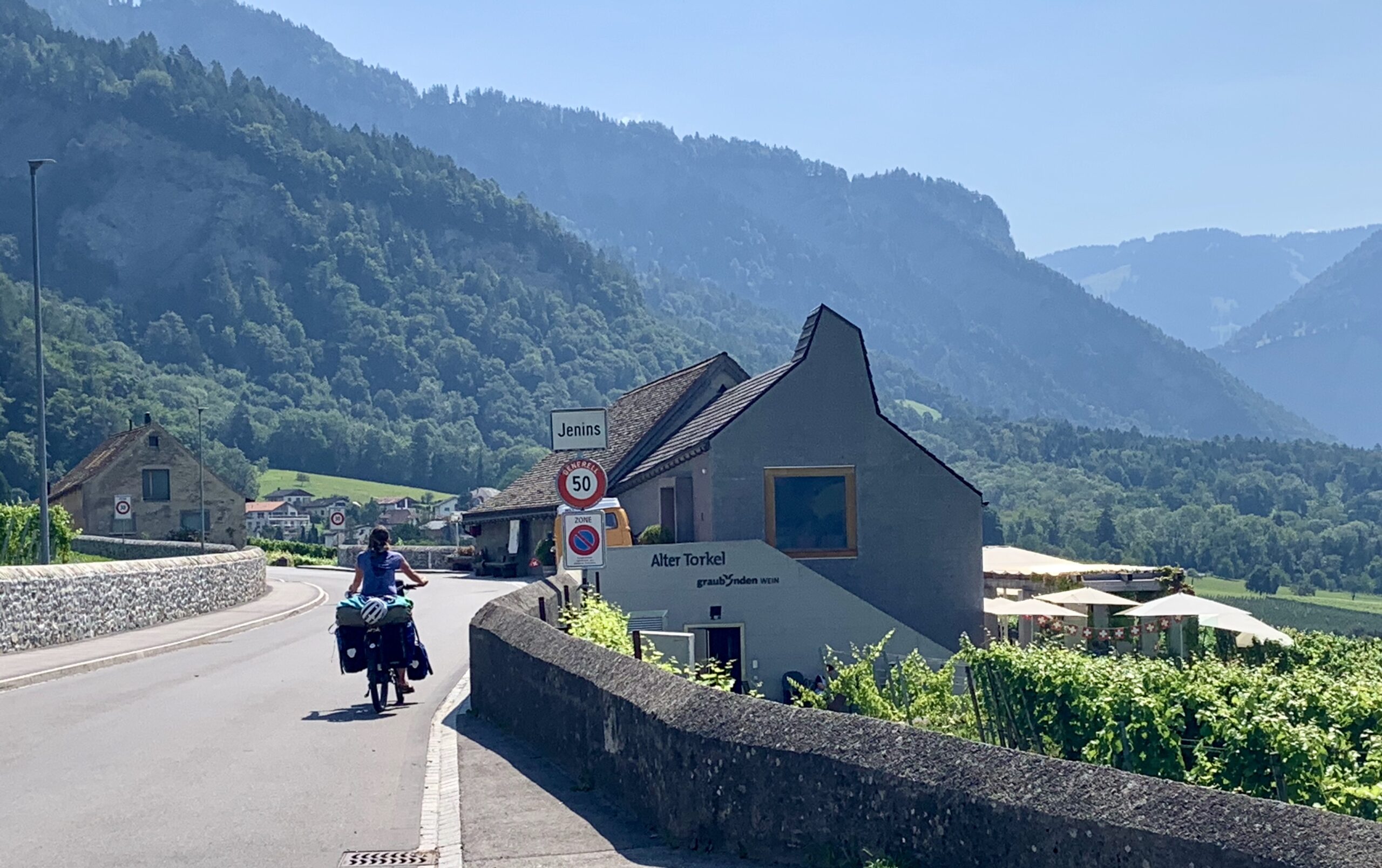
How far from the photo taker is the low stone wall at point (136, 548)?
1873 inches

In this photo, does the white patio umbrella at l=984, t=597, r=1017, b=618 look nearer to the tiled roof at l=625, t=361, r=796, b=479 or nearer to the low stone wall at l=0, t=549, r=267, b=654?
the tiled roof at l=625, t=361, r=796, b=479

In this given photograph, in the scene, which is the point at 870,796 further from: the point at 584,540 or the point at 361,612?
the point at 584,540

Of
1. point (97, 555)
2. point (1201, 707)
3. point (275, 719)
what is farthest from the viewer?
point (97, 555)

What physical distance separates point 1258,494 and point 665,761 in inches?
7808

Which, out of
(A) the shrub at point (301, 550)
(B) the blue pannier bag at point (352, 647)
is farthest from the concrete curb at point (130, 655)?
(A) the shrub at point (301, 550)

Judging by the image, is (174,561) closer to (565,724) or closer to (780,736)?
(565,724)

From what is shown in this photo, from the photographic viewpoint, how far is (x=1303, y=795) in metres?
8.62

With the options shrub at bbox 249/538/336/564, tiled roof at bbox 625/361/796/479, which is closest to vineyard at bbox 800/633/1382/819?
tiled roof at bbox 625/361/796/479

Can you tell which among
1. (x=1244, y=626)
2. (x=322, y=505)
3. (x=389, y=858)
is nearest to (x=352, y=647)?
(x=389, y=858)

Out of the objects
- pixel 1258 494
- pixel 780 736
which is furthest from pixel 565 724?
pixel 1258 494

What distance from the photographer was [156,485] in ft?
237

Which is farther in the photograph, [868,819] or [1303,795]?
[1303,795]

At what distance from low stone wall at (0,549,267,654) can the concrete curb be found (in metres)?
1.48

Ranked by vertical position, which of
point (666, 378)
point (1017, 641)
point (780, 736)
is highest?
point (666, 378)
